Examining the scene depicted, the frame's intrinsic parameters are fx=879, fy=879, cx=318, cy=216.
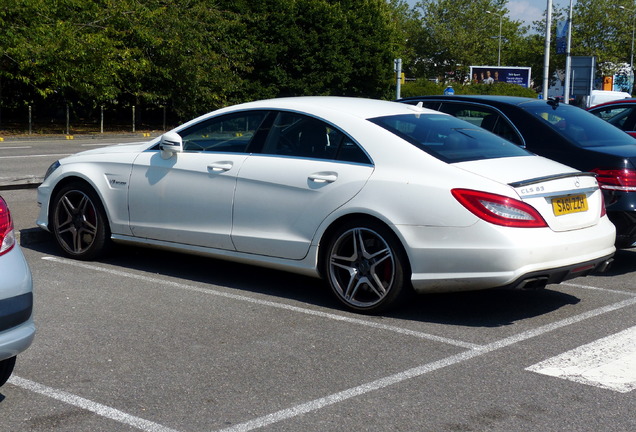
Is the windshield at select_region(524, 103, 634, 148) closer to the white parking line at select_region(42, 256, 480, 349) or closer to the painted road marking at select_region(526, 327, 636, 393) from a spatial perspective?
the painted road marking at select_region(526, 327, 636, 393)

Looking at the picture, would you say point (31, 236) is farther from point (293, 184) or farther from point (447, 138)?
point (447, 138)

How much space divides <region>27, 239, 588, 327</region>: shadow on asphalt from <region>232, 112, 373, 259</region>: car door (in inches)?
19.3

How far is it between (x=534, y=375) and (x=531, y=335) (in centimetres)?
88

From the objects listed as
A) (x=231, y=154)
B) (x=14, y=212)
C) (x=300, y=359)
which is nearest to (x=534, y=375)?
(x=300, y=359)

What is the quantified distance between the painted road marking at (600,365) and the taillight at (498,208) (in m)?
0.88

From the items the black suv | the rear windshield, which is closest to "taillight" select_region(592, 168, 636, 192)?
the black suv

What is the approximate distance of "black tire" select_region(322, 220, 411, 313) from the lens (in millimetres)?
5871

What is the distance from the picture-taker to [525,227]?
5.64 m

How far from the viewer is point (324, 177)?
621cm

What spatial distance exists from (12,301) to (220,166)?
9.78 ft

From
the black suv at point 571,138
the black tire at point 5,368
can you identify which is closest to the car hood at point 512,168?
the black suv at point 571,138

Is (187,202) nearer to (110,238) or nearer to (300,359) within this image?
(110,238)

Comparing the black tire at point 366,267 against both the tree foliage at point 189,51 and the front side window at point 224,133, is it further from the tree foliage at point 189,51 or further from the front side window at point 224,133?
the tree foliage at point 189,51

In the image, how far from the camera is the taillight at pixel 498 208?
5605 mm
